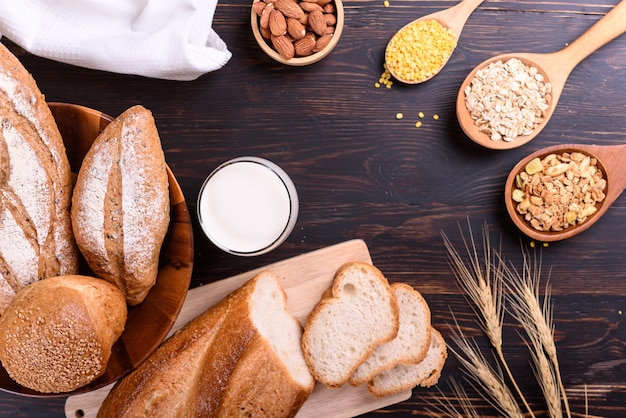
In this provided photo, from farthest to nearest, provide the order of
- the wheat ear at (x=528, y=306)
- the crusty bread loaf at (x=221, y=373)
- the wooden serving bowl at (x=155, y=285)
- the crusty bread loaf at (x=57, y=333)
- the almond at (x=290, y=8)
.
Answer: the wheat ear at (x=528, y=306) → the almond at (x=290, y=8) → the crusty bread loaf at (x=221, y=373) → the wooden serving bowl at (x=155, y=285) → the crusty bread loaf at (x=57, y=333)

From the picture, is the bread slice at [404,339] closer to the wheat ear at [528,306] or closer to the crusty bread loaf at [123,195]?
the wheat ear at [528,306]

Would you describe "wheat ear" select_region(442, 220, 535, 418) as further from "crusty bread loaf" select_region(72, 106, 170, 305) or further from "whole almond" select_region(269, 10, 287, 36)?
"crusty bread loaf" select_region(72, 106, 170, 305)

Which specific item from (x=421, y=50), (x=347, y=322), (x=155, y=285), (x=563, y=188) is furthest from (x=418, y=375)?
(x=421, y=50)

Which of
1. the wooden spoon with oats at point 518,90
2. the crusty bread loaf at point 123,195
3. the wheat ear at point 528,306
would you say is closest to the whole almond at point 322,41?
the wooden spoon with oats at point 518,90

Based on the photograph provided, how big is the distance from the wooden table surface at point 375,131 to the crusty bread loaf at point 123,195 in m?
0.38

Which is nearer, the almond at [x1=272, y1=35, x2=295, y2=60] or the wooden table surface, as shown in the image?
the almond at [x1=272, y1=35, x2=295, y2=60]

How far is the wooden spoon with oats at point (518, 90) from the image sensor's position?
1660mm

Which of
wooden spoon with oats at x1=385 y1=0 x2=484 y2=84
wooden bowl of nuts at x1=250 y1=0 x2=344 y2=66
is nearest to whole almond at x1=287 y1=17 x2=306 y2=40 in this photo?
wooden bowl of nuts at x1=250 y1=0 x2=344 y2=66

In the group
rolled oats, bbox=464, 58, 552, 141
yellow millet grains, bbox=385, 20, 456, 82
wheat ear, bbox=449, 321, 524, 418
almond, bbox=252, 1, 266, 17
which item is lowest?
wheat ear, bbox=449, 321, 524, 418

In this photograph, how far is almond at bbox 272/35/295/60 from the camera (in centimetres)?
162

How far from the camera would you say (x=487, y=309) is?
1.69 metres

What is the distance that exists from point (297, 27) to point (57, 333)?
1.00 meters

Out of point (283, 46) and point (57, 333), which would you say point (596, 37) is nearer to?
point (283, 46)

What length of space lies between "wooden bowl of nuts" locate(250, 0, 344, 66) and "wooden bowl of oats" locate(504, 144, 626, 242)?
25.9 inches
